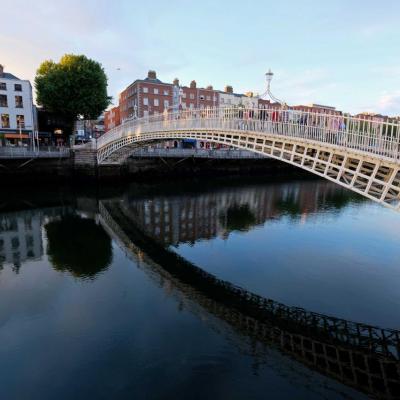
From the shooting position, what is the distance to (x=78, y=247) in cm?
1221

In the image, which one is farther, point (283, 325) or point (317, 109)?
point (317, 109)

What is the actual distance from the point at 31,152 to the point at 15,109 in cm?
1263

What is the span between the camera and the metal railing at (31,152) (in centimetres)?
2320

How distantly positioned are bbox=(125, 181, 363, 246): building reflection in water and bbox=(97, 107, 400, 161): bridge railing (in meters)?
4.90

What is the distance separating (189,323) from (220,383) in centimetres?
190

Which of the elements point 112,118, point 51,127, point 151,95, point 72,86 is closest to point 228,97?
point 151,95

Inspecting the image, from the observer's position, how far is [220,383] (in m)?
5.41

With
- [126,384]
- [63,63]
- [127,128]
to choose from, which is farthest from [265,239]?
[63,63]

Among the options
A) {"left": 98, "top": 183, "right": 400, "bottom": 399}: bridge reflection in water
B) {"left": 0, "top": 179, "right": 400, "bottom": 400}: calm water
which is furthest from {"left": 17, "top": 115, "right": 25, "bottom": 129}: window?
{"left": 98, "top": 183, "right": 400, "bottom": 399}: bridge reflection in water

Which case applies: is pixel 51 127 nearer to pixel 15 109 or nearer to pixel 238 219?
pixel 15 109

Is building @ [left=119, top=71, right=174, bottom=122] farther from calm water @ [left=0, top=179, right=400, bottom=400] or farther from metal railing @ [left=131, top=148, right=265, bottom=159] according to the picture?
calm water @ [left=0, top=179, right=400, bottom=400]

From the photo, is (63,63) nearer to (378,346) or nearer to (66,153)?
(66,153)

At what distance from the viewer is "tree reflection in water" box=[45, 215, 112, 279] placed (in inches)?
403

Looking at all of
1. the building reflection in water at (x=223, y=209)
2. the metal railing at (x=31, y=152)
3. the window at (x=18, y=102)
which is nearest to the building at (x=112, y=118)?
the window at (x=18, y=102)
